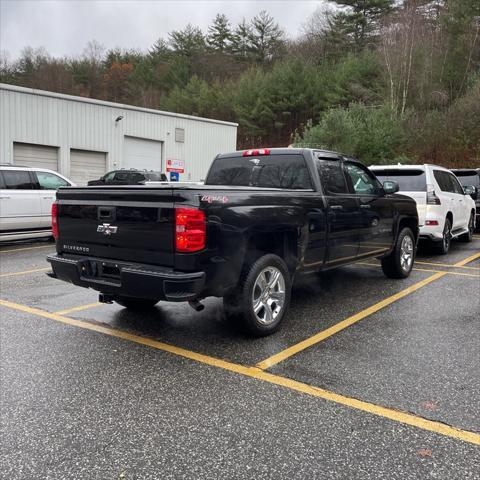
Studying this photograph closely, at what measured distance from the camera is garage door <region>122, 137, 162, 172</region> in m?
24.3

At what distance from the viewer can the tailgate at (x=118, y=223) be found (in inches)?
163

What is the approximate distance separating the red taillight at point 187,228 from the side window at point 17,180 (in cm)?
791

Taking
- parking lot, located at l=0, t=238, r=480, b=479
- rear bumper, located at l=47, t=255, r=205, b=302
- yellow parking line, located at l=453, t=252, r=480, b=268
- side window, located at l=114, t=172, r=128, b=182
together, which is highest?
side window, located at l=114, t=172, r=128, b=182

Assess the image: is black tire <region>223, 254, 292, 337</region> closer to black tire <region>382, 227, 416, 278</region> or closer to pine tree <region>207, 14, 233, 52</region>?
black tire <region>382, 227, 416, 278</region>

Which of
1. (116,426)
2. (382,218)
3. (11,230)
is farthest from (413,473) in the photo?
(11,230)

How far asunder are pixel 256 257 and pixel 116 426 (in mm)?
2127

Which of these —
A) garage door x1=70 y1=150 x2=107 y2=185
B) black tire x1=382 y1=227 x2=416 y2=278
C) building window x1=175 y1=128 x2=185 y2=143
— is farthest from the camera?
building window x1=175 y1=128 x2=185 y2=143

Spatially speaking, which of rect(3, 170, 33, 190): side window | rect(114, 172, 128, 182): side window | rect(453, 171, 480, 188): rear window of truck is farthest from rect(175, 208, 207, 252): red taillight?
rect(114, 172, 128, 182): side window

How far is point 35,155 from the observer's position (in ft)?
69.5

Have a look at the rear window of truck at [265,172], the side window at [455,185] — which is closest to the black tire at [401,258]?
the rear window of truck at [265,172]

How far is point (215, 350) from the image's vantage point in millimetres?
4496

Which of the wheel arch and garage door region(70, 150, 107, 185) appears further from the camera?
garage door region(70, 150, 107, 185)

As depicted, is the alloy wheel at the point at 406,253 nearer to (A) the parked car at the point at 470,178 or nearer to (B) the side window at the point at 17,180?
(A) the parked car at the point at 470,178

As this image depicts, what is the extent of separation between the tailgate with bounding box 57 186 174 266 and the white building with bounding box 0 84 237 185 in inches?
674
